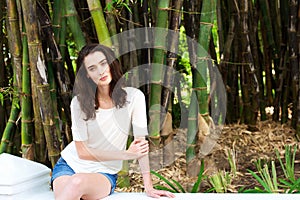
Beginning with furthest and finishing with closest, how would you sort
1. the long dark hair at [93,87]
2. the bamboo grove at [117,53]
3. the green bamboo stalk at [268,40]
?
the green bamboo stalk at [268,40] → the bamboo grove at [117,53] → the long dark hair at [93,87]

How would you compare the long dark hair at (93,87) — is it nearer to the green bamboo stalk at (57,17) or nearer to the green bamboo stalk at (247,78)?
the green bamboo stalk at (57,17)

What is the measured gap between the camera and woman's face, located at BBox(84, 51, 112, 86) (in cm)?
175

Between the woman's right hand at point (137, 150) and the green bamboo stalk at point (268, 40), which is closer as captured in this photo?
the woman's right hand at point (137, 150)

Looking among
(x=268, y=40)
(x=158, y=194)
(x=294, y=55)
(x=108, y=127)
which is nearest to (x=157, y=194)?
(x=158, y=194)

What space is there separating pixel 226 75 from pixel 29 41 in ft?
4.56

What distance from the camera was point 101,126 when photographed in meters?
1.83

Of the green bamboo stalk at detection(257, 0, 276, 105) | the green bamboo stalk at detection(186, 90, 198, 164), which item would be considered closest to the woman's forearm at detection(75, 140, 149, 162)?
the green bamboo stalk at detection(186, 90, 198, 164)

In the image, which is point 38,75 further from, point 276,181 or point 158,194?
point 276,181

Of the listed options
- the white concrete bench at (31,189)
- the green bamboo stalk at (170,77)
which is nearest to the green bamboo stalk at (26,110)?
the white concrete bench at (31,189)

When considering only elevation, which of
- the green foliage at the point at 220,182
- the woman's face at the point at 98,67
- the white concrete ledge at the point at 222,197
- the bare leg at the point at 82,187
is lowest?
the green foliage at the point at 220,182

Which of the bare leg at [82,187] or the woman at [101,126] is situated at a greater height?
the woman at [101,126]

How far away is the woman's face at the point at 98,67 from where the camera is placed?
1.75 m

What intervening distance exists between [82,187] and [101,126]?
0.82 ft

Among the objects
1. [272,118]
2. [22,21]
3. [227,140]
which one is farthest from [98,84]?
[272,118]
